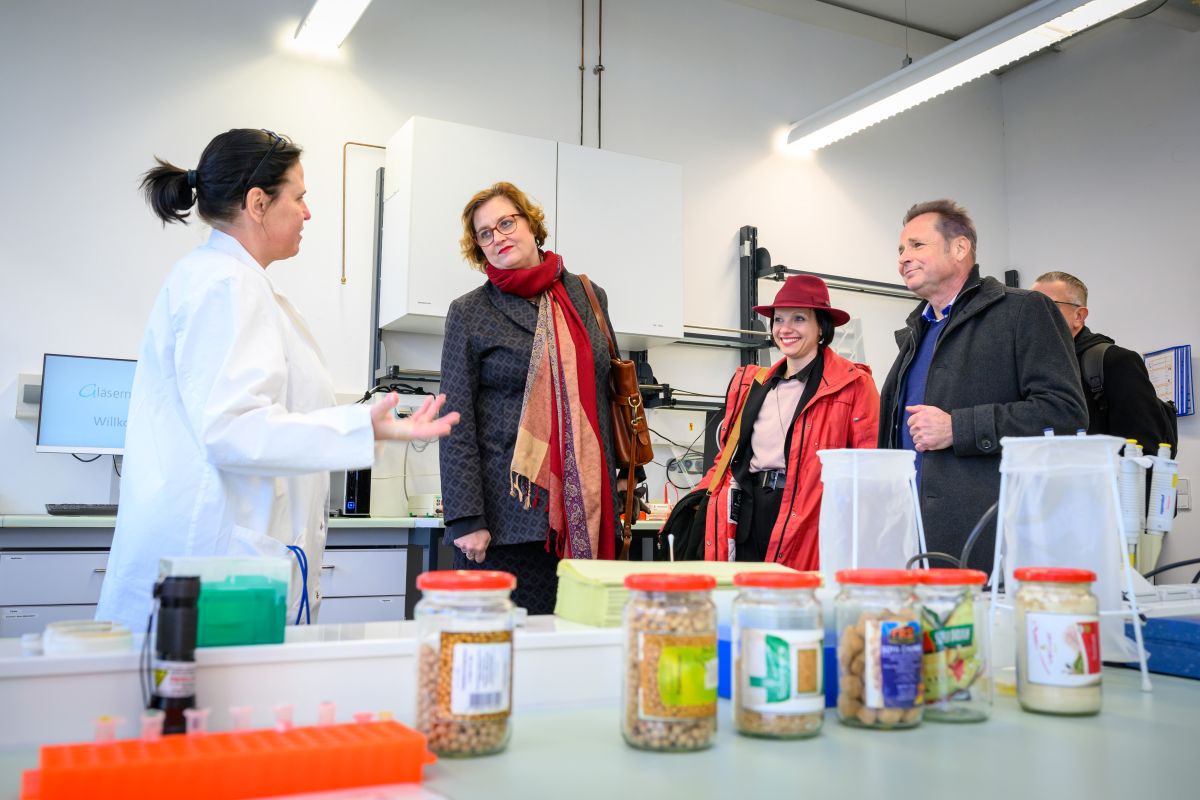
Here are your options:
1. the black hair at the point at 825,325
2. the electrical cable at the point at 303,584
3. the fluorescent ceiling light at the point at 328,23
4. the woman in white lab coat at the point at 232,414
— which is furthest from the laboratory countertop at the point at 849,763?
the fluorescent ceiling light at the point at 328,23

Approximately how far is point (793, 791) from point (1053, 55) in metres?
5.70

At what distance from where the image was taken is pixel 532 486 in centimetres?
211

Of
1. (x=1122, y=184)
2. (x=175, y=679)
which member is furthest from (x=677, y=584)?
(x=1122, y=184)

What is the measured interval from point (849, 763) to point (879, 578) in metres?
0.17

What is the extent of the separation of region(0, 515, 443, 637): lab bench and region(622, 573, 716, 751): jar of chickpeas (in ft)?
7.57

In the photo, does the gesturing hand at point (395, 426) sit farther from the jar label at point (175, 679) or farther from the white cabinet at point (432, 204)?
the white cabinet at point (432, 204)

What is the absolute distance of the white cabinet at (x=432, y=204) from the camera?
357 cm

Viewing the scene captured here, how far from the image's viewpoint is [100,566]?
2.81 metres

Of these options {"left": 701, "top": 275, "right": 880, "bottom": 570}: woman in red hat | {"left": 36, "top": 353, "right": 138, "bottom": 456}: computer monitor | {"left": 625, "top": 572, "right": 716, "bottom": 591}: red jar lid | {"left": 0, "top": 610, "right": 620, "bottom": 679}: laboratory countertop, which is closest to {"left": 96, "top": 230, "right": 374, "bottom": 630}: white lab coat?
{"left": 0, "top": 610, "right": 620, "bottom": 679}: laboratory countertop

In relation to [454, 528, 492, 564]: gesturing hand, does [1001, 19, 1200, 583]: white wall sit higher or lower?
higher

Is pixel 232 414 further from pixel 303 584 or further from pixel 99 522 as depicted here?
pixel 99 522

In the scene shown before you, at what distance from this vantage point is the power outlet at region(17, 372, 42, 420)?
10.6 feet

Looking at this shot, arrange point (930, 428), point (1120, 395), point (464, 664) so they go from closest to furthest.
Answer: point (464, 664), point (930, 428), point (1120, 395)

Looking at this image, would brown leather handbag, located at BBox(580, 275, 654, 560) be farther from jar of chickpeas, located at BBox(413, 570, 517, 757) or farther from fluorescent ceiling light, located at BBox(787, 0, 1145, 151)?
fluorescent ceiling light, located at BBox(787, 0, 1145, 151)
